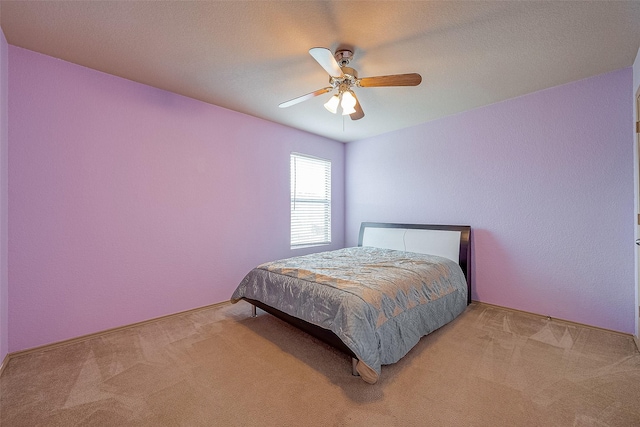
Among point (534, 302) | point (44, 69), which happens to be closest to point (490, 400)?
point (534, 302)

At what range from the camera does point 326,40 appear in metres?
2.11

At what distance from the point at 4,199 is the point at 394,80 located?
3338 mm

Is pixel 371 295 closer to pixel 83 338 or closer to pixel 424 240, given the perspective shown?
pixel 424 240

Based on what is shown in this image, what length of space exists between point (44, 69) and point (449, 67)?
3726 mm

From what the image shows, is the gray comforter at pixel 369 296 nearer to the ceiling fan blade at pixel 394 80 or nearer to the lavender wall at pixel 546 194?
the lavender wall at pixel 546 194

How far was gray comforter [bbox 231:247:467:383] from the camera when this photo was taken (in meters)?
1.89

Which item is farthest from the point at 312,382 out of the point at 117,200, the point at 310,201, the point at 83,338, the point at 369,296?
the point at 310,201

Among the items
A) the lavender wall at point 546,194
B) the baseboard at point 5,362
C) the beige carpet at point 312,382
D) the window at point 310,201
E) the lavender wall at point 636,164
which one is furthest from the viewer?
the window at point 310,201

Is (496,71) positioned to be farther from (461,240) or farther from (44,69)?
(44,69)

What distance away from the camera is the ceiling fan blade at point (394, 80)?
205cm

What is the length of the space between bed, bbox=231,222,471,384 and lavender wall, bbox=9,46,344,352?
909mm

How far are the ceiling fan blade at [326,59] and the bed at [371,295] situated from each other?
175 cm

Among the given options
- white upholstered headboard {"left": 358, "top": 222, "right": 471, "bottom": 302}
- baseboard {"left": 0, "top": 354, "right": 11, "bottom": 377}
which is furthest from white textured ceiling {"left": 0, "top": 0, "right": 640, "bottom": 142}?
baseboard {"left": 0, "top": 354, "right": 11, "bottom": 377}

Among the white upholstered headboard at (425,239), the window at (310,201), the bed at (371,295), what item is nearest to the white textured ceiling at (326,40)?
the window at (310,201)
